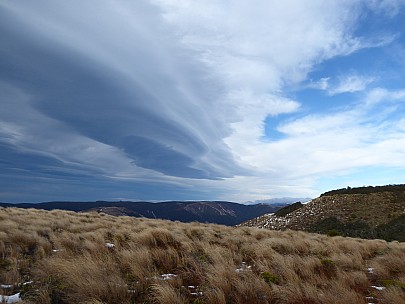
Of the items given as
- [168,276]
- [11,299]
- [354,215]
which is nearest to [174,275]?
[168,276]

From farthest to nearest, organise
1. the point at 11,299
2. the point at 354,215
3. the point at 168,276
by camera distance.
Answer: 1. the point at 354,215
2. the point at 168,276
3. the point at 11,299

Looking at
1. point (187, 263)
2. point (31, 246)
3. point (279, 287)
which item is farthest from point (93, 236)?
point (279, 287)

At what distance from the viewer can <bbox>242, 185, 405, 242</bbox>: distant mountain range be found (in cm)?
3509

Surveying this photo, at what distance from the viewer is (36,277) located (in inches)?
232

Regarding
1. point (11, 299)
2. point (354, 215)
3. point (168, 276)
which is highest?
point (354, 215)

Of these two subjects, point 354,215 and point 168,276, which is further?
point 354,215

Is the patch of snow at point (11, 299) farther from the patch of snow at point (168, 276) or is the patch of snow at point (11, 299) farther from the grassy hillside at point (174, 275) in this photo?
the patch of snow at point (168, 276)

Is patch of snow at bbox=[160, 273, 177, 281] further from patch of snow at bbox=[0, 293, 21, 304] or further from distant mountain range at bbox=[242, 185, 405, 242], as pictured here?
distant mountain range at bbox=[242, 185, 405, 242]

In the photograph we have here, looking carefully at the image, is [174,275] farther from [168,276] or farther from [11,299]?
[11,299]

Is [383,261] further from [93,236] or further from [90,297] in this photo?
[93,236]

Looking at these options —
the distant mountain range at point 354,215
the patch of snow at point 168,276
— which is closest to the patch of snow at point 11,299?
the patch of snow at point 168,276

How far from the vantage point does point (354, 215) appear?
136ft

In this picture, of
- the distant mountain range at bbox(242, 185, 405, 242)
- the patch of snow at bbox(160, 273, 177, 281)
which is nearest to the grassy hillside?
the patch of snow at bbox(160, 273, 177, 281)

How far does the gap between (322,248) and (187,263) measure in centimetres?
631
